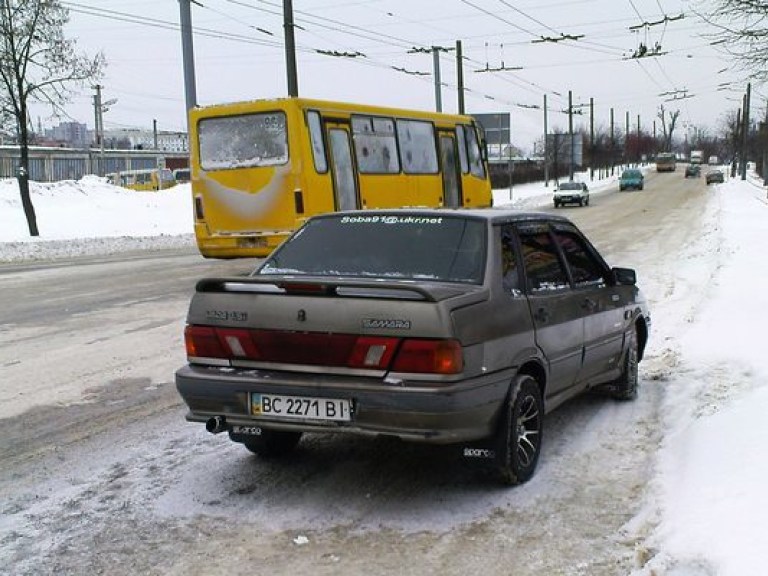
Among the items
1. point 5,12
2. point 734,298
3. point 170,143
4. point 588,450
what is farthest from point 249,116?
point 170,143

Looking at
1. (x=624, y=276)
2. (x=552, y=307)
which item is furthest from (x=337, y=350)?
(x=624, y=276)

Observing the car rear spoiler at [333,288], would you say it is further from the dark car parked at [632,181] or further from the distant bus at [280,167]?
the dark car parked at [632,181]

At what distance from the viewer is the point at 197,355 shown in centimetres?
490

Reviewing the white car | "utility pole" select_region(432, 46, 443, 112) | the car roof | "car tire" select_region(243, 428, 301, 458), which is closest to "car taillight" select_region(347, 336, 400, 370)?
"car tire" select_region(243, 428, 301, 458)

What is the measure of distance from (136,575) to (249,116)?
38.6 feet

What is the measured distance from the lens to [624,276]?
6.62 metres

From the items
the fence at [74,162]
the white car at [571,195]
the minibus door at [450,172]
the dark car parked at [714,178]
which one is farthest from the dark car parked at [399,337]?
the dark car parked at [714,178]

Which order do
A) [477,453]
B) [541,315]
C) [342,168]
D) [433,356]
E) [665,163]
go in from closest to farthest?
1. [433,356]
2. [477,453]
3. [541,315]
4. [342,168]
5. [665,163]

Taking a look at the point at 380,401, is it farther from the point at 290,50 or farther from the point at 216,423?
the point at 290,50

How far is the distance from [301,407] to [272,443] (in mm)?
901

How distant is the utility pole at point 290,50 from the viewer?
79.8ft

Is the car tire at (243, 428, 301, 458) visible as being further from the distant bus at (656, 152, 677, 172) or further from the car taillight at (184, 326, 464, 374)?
the distant bus at (656, 152, 677, 172)

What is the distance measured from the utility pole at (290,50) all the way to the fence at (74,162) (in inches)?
1137

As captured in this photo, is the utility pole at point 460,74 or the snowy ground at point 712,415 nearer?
the snowy ground at point 712,415
